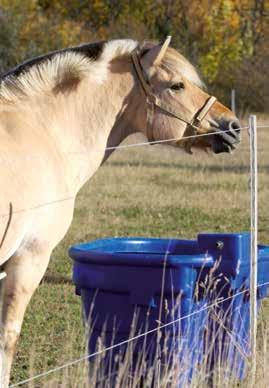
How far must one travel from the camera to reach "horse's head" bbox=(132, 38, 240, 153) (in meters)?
5.01

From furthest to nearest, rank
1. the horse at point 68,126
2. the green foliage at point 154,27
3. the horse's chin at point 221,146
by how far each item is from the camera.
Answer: the green foliage at point 154,27
the horse's chin at point 221,146
the horse at point 68,126

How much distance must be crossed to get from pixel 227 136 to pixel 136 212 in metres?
6.22

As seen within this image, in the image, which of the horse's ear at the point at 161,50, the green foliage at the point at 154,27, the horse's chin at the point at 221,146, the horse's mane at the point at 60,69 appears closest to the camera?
the horse's mane at the point at 60,69

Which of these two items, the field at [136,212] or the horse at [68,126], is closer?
the horse at [68,126]

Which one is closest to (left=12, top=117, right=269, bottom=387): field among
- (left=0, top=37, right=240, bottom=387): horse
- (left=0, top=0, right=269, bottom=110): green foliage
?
(left=0, top=37, right=240, bottom=387): horse

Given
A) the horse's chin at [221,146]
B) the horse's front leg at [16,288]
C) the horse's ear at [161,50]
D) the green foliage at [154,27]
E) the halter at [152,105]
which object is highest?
the green foliage at [154,27]

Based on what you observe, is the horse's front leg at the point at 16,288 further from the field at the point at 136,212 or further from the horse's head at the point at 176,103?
the horse's head at the point at 176,103

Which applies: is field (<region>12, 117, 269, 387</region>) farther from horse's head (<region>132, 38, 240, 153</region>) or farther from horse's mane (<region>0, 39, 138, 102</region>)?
horse's mane (<region>0, 39, 138, 102</region>)

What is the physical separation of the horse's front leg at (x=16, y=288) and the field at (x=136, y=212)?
0.13 metres

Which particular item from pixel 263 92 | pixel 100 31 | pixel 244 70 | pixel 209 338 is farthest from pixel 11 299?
pixel 100 31

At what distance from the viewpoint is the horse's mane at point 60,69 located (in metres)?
4.75

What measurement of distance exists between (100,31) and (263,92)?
1222 centimetres

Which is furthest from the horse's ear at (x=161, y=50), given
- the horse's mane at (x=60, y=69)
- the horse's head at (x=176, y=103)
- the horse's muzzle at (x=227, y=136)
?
the horse's muzzle at (x=227, y=136)

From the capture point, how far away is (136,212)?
1126 cm
